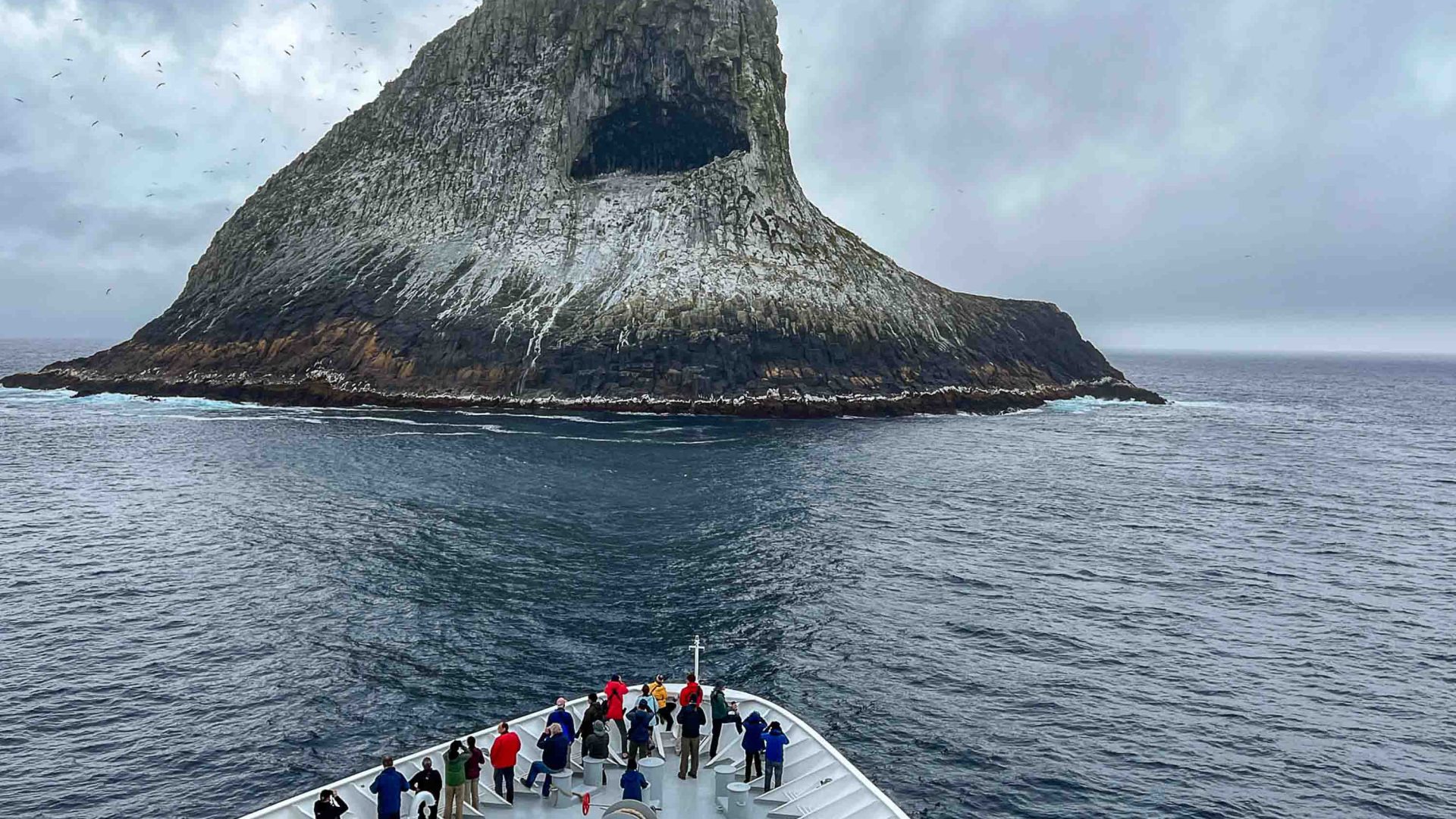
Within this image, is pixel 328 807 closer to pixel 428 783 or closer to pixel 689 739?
pixel 428 783

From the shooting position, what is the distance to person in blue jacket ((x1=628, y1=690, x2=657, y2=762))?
64.3ft

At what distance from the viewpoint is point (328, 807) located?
55.3 feet

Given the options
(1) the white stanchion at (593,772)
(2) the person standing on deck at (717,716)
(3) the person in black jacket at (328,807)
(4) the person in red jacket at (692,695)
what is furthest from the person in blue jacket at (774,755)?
(3) the person in black jacket at (328,807)

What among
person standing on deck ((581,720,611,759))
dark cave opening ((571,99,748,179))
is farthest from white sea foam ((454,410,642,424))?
person standing on deck ((581,720,611,759))

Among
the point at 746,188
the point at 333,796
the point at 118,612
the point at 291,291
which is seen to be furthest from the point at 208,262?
the point at 333,796

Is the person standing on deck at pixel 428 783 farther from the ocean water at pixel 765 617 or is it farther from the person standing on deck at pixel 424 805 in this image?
the ocean water at pixel 765 617

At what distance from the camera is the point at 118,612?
36531 mm

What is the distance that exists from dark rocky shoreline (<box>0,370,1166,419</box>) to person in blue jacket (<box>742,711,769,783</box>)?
86.1 metres

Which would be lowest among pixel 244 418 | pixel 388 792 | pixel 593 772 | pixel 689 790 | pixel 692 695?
pixel 689 790

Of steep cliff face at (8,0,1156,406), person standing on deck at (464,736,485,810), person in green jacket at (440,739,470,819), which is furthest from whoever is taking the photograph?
steep cliff face at (8,0,1156,406)

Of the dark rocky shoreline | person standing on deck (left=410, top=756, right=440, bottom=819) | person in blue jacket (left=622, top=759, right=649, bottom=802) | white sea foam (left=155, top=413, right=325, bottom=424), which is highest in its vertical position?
the dark rocky shoreline

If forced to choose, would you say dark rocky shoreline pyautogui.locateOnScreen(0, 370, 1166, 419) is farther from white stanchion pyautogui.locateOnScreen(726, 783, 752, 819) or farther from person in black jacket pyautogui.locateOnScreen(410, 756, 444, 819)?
person in black jacket pyautogui.locateOnScreen(410, 756, 444, 819)

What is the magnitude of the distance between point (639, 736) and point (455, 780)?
13.5 feet

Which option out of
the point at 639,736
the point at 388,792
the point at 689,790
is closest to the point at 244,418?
the point at 388,792
